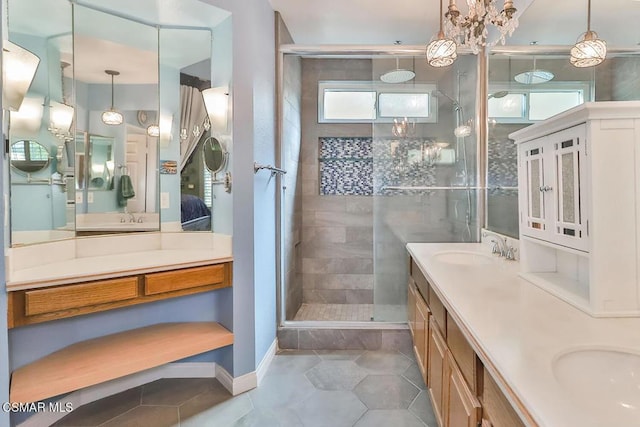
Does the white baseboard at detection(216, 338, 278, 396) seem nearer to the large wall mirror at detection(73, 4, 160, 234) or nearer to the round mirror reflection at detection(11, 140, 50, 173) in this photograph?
the large wall mirror at detection(73, 4, 160, 234)

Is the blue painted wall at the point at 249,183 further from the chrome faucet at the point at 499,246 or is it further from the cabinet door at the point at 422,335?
the chrome faucet at the point at 499,246

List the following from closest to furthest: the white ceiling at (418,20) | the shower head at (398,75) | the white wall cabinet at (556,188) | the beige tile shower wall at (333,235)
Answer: the white wall cabinet at (556,188) → the white ceiling at (418,20) → the shower head at (398,75) → the beige tile shower wall at (333,235)

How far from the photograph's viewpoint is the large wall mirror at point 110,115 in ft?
5.70

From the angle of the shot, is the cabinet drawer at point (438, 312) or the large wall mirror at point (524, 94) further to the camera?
the cabinet drawer at point (438, 312)

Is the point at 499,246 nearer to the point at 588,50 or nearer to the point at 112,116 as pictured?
the point at 588,50

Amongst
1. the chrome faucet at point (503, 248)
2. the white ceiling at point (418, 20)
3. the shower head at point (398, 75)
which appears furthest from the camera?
the shower head at point (398, 75)

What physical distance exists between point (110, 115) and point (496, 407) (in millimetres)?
2524

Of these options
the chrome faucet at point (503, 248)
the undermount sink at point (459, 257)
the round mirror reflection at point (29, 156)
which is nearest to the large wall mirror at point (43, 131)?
the round mirror reflection at point (29, 156)

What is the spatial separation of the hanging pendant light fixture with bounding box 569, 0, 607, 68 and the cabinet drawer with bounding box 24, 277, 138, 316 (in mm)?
2398

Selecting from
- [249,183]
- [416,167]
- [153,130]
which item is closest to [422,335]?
[249,183]

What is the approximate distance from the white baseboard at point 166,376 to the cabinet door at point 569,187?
1.89 meters

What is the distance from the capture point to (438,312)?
1.53m

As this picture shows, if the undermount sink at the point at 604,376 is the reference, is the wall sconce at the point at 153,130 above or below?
above

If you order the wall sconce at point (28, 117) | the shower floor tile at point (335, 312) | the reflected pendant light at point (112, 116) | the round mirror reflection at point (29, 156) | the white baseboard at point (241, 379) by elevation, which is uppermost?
the reflected pendant light at point (112, 116)
